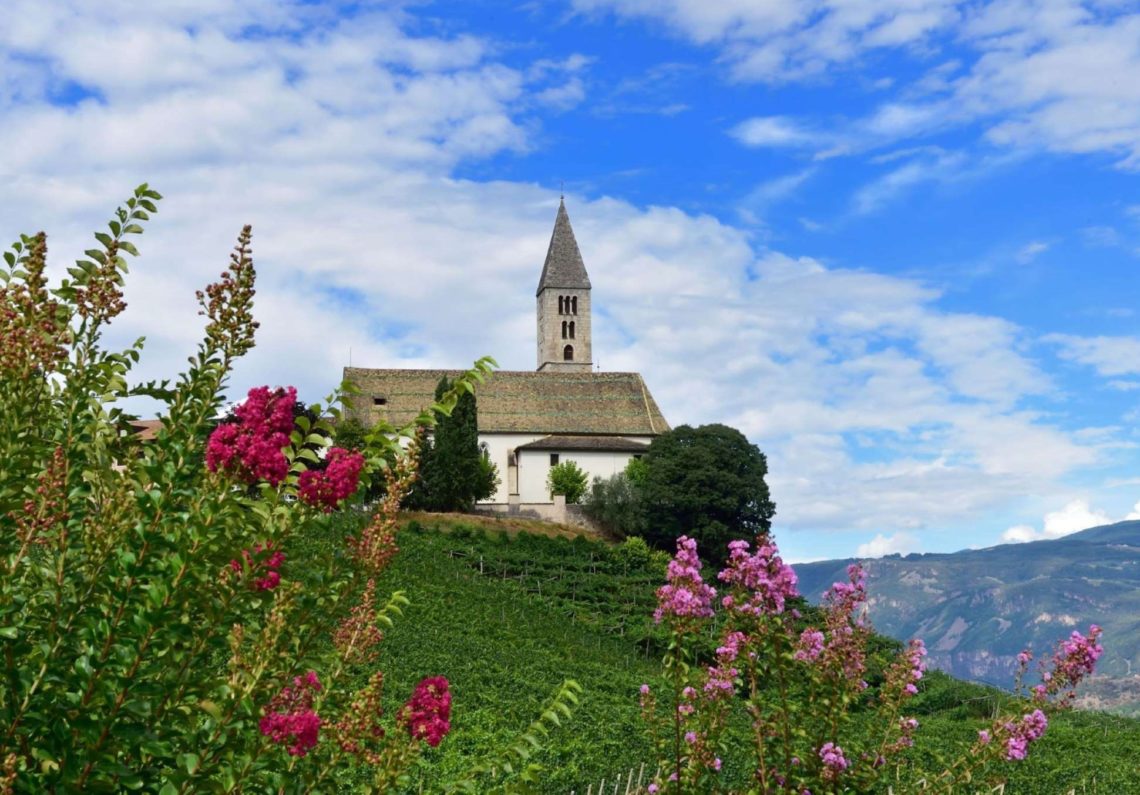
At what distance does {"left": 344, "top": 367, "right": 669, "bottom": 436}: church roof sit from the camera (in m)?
67.4

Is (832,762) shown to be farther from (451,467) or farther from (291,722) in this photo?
(451,467)

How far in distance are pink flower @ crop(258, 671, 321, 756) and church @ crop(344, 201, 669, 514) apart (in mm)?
56762

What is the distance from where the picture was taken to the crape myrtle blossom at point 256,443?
4344 mm

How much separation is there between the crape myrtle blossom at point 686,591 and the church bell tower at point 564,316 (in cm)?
7702

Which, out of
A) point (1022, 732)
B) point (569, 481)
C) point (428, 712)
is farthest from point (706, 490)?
point (428, 712)

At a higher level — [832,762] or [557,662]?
[832,762]

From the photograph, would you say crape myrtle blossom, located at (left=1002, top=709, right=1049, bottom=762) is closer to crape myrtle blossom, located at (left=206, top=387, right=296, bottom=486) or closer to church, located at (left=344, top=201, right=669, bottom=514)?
crape myrtle blossom, located at (left=206, top=387, right=296, bottom=486)

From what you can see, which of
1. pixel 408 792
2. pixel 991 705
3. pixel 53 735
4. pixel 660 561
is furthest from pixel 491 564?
pixel 53 735

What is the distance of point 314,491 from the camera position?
4.46 metres

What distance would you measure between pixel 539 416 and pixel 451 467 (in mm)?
14857

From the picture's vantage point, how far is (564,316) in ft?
281

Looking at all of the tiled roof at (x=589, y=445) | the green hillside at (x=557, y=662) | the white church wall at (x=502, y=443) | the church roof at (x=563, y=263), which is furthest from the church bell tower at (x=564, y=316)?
the green hillside at (x=557, y=662)

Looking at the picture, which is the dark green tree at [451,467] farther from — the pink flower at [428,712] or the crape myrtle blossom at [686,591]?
the pink flower at [428,712]

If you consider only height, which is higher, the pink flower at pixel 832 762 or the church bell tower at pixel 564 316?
the church bell tower at pixel 564 316
